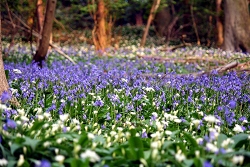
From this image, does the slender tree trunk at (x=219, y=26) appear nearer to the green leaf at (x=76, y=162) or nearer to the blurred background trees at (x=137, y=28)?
the blurred background trees at (x=137, y=28)

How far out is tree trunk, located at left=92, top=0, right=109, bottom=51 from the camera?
51.5ft

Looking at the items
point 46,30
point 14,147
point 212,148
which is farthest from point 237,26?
point 14,147

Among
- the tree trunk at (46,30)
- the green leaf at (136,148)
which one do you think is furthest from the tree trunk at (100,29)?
the green leaf at (136,148)

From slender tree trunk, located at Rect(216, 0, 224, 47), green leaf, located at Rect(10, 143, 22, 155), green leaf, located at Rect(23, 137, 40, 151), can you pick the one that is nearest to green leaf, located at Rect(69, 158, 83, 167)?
green leaf, located at Rect(23, 137, 40, 151)

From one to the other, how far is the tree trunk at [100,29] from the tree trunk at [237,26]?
482 centimetres

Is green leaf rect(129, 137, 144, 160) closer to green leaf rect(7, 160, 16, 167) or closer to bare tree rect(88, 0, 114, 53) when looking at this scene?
green leaf rect(7, 160, 16, 167)

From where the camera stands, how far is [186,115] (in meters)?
5.17

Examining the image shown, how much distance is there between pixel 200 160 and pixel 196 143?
1.72 ft

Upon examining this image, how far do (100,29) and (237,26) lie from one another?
5.29 metres

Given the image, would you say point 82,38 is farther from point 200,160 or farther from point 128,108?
point 200,160

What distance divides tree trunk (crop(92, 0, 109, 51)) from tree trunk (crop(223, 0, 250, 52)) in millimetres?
4820

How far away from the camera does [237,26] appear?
49.9ft

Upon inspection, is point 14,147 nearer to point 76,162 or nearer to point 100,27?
point 76,162

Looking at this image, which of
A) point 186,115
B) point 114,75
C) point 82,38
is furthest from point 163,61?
point 82,38
